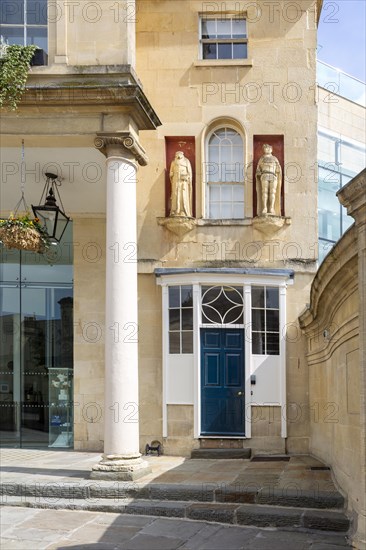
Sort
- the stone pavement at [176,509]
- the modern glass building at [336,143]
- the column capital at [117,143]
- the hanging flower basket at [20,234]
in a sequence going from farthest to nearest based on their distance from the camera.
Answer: the modern glass building at [336,143], the column capital at [117,143], the hanging flower basket at [20,234], the stone pavement at [176,509]

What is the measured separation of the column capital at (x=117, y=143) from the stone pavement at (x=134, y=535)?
5.16 meters

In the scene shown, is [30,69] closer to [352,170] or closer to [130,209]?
[130,209]

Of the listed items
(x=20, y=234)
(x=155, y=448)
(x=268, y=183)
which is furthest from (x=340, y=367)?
(x=155, y=448)

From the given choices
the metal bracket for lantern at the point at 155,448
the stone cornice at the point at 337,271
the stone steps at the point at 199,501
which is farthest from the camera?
the metal bracket for lantern at the point at 155,448

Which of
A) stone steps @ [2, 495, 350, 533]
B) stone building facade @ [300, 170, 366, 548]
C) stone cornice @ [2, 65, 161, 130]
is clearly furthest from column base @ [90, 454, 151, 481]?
stone cornice @ [2, 65, 161, 130]

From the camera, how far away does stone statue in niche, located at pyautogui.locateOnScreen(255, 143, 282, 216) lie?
1305cm

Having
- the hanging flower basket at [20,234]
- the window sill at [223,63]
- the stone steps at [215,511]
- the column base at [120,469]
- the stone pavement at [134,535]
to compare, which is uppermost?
the window sill at [223,63]

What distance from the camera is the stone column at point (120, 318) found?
1038 cm

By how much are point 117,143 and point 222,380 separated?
15.8ft

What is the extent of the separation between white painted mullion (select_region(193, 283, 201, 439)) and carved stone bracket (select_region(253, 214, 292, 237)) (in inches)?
61.7

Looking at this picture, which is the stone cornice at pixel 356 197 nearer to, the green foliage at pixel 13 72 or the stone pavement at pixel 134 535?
the stone pavement at pixel 134 535

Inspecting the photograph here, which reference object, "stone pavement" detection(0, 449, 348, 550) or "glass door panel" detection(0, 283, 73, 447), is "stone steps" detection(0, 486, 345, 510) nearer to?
"stone pavement" detection(0, 449, 348, 550)

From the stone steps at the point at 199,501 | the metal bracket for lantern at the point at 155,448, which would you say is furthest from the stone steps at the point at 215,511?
the metal bracket for lantern at the point at 155,448

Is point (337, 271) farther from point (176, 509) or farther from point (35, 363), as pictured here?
point (35, 363)
